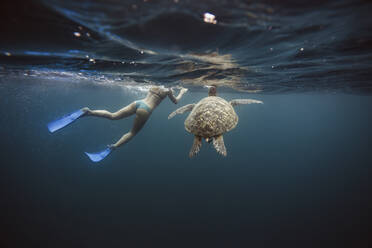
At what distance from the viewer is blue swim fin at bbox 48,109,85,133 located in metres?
6.73

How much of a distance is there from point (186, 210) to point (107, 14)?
2218cm

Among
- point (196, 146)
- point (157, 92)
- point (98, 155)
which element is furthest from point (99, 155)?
point (196, 146)

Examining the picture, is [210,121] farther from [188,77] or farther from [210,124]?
[188,77]

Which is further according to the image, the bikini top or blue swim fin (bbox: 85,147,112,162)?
the bikini top

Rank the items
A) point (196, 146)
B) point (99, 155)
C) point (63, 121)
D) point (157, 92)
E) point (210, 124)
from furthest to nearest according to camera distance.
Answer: point (157, 92), point (99, 155), point (63, 121), point (196, 146), point (210, 124)

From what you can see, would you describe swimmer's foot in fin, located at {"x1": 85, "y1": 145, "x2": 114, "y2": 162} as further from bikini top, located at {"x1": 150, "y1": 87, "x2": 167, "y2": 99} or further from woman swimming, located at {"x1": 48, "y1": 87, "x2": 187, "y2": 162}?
bikini top, located at {"x1": 150, "y1": 87, "x2": 167, "y2": 99}

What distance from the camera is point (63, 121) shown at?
7.00 metres

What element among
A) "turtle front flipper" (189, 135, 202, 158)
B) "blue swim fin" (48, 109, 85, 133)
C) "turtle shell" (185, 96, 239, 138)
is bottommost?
"turtle front flipper" (189, 135, 202, 158)

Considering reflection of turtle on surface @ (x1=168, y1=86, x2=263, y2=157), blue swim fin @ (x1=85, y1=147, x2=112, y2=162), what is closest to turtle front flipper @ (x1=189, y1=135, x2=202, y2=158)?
reflection of turtle on surface @ (x1=168, y1=86, x2=263, y2=157)

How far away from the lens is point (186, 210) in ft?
71.1

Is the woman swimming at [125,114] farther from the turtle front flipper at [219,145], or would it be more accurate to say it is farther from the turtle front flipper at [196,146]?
the turtle front flipper at [219,145]

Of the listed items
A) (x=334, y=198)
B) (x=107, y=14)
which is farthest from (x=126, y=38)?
(x=334, y=198)

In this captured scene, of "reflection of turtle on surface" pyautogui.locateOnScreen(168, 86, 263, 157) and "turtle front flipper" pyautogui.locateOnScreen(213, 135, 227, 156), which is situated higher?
"reflection of turtle on surface" pyautogui.locateOnScreen(168, 86, 263, 157)

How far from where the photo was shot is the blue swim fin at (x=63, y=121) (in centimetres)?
673
